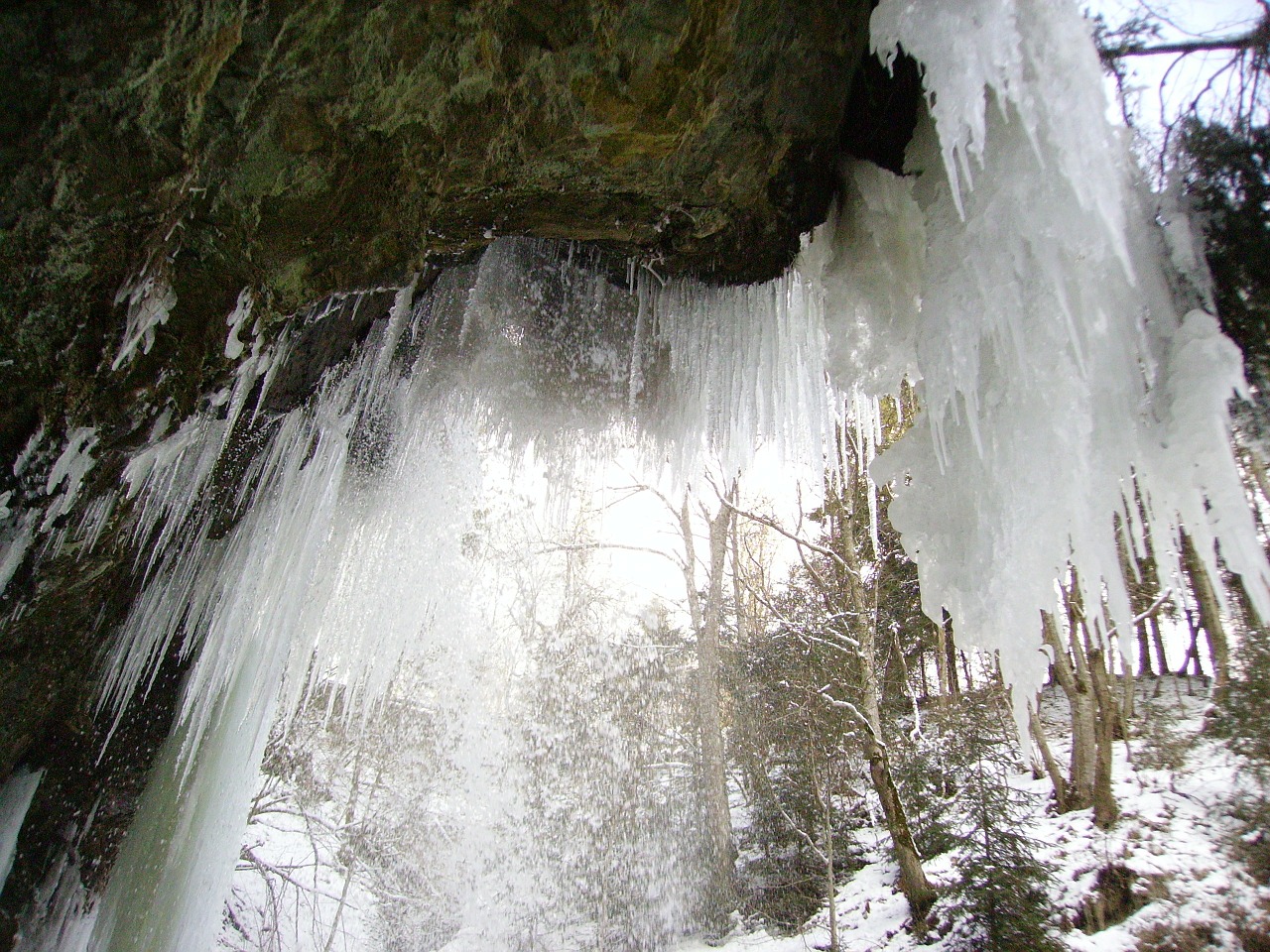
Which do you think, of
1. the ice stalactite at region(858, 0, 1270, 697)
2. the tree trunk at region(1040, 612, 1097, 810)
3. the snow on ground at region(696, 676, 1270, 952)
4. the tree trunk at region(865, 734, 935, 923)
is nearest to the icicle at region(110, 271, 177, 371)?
the ice stalactite at region(858, 0, 1270, 697)

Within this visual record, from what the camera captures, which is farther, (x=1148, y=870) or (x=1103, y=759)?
(x=1103, y=759)

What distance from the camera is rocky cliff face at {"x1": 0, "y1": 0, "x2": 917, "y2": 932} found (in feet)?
5.97

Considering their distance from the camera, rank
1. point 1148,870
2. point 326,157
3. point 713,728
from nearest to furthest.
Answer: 1. point 326,157
2. point 1148,870
3. point 713,728

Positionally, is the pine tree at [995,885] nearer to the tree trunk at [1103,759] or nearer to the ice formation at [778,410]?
the tree trunk at [1103,759]

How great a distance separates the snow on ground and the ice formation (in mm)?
5204

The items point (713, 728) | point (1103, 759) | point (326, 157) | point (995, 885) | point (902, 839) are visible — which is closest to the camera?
point (326, 157)

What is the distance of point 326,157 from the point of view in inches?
89.4

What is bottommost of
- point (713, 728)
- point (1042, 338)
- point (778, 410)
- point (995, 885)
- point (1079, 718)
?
point (995, 885)

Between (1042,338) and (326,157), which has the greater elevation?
(326,157)

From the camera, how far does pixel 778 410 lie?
11.2ft

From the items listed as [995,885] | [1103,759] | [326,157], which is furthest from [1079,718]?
[326,157]

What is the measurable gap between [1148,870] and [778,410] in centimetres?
652

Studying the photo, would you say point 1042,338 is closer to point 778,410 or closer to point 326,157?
point 778,410

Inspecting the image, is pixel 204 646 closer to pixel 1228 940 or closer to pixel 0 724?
pixel 0 724
